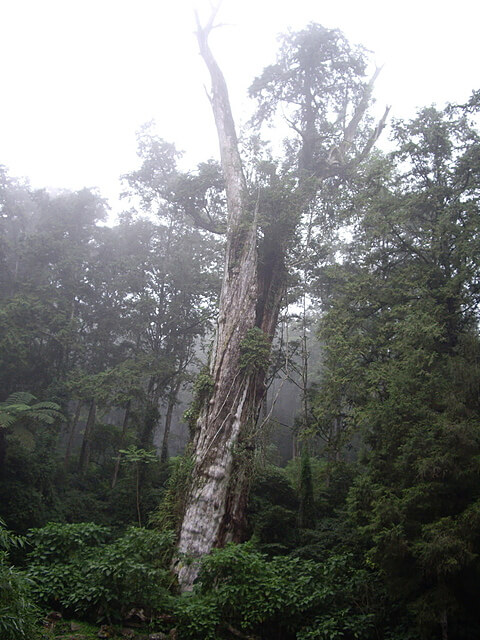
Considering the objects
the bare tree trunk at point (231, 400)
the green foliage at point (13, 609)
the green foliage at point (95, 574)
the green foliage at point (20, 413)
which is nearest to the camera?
the green foliage at point (13, 609)

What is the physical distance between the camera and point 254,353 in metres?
9.77

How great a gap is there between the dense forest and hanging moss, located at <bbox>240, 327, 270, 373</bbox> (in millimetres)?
47

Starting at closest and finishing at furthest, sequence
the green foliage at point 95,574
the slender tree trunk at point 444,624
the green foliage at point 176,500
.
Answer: the green foliage at point 95,574 < the slender tree trunk at point 444,624 < the green foliage at point 176,500

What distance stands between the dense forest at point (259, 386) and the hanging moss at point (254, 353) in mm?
47

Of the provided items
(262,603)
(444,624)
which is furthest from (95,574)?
(444,624)

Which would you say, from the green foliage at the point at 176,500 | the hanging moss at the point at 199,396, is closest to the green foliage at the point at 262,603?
the green foliage at the point at 176,500

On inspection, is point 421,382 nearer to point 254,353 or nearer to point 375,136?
point 254,353

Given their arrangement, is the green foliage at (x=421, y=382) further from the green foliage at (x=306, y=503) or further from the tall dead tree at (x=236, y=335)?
the tall dead tree at (x=236, y=335)

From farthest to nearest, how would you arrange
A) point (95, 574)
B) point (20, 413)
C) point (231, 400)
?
1. point (20, 413)
2. point (231, 400)
3. point (95, 574)

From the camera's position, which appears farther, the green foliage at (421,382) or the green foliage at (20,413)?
the green foliage at (20,413)

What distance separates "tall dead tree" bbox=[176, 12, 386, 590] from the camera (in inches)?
322

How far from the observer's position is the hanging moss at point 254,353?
383 inches

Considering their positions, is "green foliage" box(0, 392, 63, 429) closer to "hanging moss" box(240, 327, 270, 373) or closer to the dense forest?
the dense forest

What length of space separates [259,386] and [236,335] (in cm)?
125
